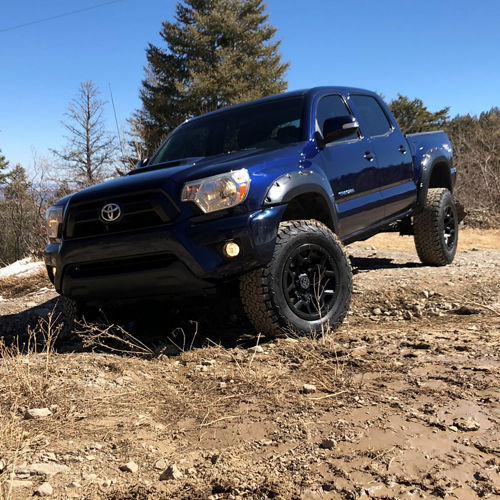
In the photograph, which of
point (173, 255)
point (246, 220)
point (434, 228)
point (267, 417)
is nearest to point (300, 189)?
point (246, 220)

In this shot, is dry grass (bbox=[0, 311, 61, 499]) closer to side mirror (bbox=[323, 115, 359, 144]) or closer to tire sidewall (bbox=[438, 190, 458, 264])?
side mirror (bbox=[323, 115, 359, 144])

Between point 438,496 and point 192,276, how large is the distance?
1977mm

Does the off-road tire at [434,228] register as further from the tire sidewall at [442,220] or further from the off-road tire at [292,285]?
the off-road tire at [292,285]

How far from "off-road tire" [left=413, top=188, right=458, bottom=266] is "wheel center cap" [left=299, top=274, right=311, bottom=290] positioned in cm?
285

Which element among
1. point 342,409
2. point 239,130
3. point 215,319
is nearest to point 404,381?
point 342,409

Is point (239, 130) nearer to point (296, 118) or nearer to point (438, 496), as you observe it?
point (296, 118)

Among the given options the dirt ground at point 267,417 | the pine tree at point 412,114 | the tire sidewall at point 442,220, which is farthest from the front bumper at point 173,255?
the pine tree at point 412,114

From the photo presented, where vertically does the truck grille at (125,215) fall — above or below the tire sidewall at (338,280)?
above

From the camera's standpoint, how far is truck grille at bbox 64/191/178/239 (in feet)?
10.9

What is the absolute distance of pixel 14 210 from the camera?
22641mm

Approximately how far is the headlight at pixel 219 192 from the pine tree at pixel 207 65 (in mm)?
23747

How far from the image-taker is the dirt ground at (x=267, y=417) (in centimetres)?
184

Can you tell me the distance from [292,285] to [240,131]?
1.65m

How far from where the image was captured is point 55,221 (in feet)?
12.7
